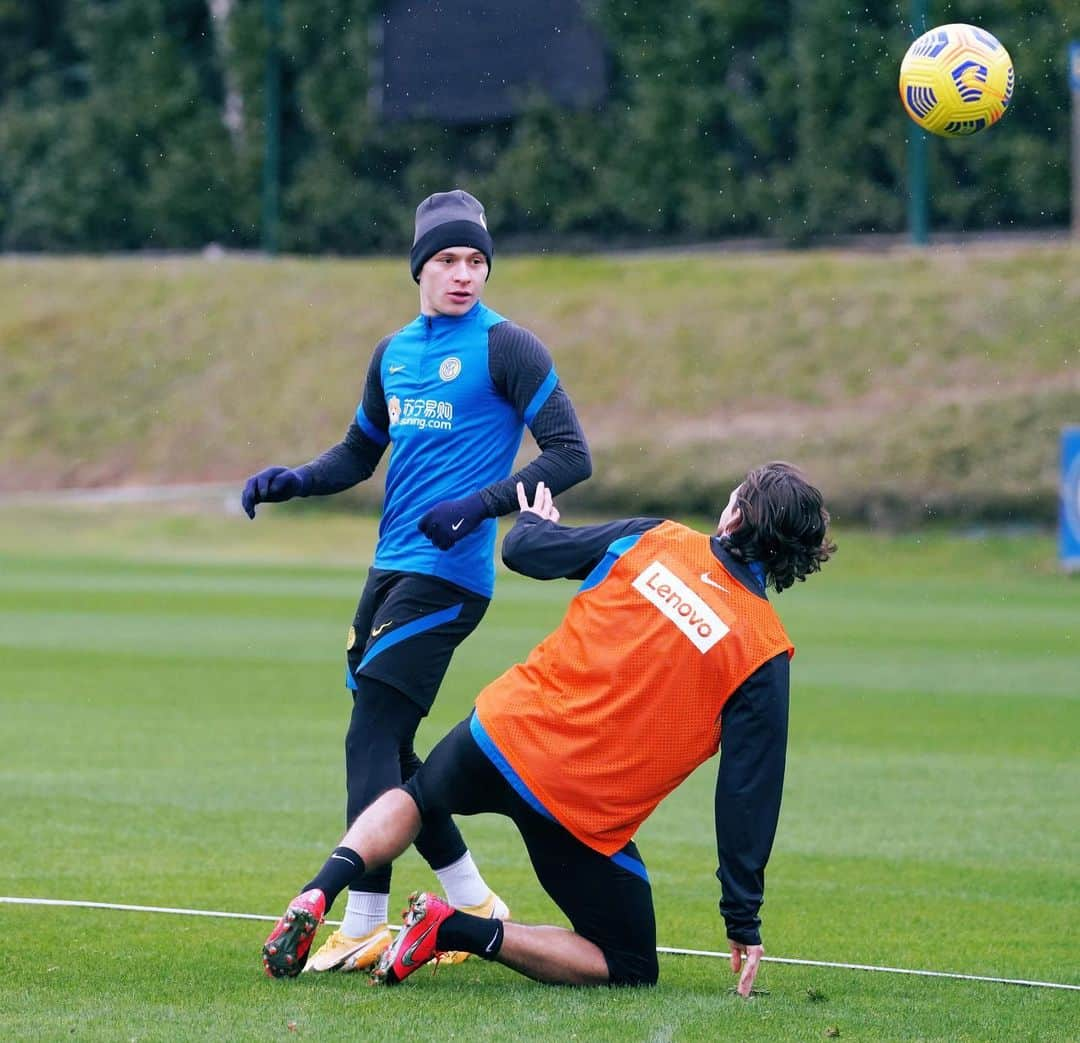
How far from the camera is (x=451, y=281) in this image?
22.4 ft

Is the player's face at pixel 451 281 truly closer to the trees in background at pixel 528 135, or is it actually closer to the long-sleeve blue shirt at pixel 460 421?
the long-sleeve blue shirt at pixel 460 421

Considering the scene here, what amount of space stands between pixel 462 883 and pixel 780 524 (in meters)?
1.75

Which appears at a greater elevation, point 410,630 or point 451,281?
point 451,281

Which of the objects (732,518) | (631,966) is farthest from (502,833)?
(732,518)

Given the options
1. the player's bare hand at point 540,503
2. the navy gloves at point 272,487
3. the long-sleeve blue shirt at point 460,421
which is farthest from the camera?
the navy gloves at point 272,487

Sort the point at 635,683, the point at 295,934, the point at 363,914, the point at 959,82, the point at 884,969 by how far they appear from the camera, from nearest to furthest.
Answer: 1. the point at 635,683
2. the point at 295,934
3. the point at 363,914
4. the point at 884,969
5. the point at 959,82

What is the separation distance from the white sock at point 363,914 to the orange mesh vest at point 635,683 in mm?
926

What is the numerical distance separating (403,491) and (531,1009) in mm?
1787

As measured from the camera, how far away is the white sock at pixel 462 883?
6816mm

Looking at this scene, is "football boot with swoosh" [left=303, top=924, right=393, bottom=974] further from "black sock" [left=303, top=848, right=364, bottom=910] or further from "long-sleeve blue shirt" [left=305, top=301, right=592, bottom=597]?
"long-sleeve blue shirt" [left=305, top=301, right=592, bottom=597]

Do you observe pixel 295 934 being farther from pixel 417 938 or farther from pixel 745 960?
pixel 745 960

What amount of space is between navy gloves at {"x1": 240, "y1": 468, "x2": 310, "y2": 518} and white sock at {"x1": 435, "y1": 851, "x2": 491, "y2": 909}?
130cm

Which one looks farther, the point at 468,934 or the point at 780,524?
the point at 468,934

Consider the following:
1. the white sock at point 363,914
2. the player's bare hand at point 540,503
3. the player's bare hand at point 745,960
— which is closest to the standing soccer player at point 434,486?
the white sock at point 363,914
